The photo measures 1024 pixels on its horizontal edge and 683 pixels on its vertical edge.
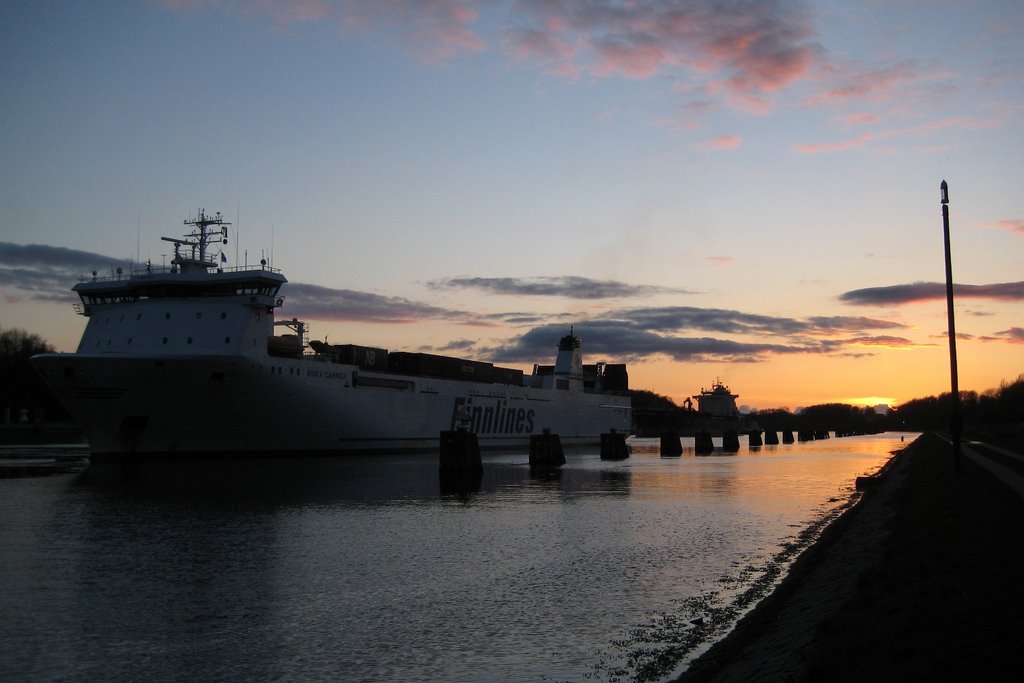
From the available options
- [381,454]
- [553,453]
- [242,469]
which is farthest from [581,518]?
[381,454]

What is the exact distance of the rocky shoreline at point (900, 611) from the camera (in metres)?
6.56

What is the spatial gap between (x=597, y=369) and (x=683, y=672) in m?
80.6

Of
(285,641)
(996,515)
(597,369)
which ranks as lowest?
(285,641)

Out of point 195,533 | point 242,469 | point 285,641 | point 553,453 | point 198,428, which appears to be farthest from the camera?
point 553,453

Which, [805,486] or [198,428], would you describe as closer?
[805,486]

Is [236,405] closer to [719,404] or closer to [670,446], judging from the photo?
[670,446]

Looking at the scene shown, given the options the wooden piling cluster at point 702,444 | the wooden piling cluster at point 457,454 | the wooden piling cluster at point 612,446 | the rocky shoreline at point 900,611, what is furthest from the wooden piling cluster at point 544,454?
the wooden piling cluster at point 702,444

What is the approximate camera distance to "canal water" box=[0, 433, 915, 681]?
368 inches

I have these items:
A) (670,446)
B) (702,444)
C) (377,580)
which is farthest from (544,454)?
(702,444)

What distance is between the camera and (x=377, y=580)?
1368 cm

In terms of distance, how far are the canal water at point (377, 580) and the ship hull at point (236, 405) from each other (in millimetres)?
Result: 11043

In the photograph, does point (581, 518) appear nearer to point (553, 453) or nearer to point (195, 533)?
point (195, 533)

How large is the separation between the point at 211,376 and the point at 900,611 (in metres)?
35.4

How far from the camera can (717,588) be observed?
506 inches
